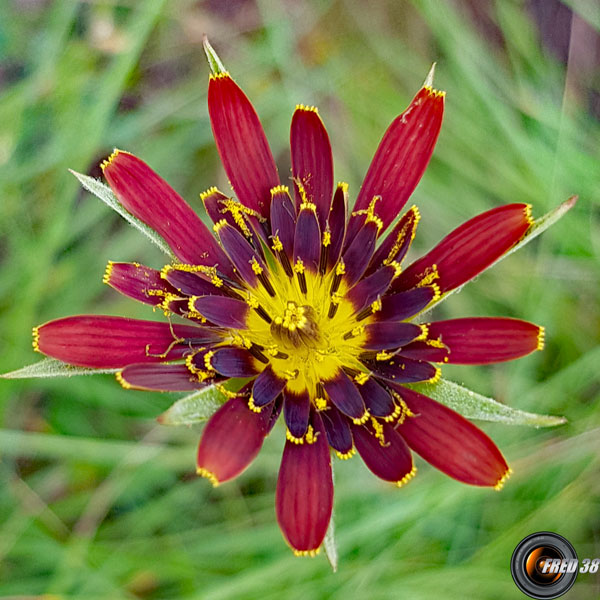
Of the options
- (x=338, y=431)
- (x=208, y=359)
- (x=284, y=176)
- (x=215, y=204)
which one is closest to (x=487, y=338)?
(x=338, y=431)

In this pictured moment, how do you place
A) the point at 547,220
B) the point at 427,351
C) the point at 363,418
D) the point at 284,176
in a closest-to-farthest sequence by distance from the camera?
the point at 547,220 → the point at 363,418 → the point at 427,351 → the point at 284,176

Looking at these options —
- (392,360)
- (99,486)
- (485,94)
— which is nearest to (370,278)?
(392,360)

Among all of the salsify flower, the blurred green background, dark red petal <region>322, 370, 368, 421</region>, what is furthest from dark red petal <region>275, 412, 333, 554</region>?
the blurred green background

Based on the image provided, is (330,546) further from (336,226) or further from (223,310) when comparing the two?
(336,226)

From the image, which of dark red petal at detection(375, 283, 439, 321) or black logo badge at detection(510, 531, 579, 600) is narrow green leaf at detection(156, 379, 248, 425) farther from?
black logo badge at detection(510, 531, 579, 600)

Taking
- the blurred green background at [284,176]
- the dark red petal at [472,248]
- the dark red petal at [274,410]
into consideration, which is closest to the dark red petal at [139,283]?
the dark red petal at [274,410]

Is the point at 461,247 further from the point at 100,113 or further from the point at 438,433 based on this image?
the point at 100,113
